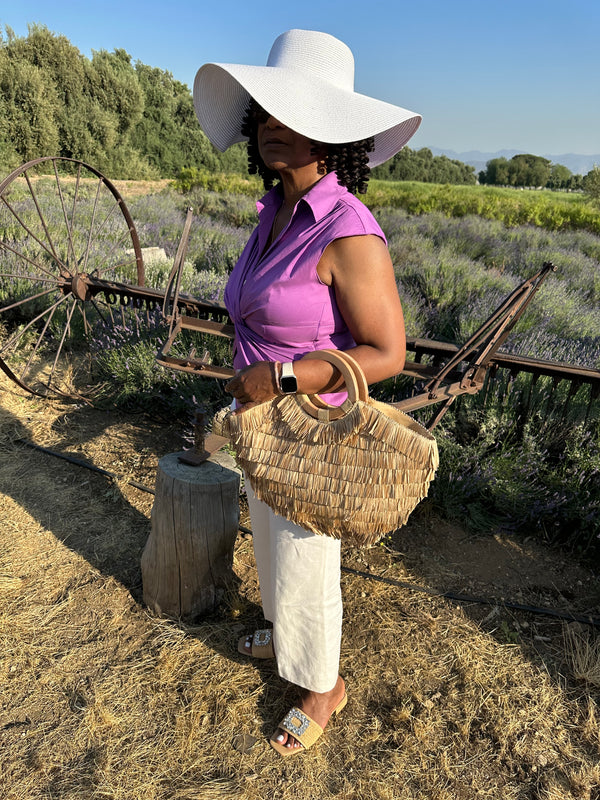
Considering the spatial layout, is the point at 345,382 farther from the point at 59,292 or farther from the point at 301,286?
the point at 59,292

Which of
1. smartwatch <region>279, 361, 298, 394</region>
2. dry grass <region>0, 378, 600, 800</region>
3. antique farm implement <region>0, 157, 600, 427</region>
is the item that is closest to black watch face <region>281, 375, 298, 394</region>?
smartwatch <region>279, 361, 298, 394</region>

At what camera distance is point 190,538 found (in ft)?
7.72

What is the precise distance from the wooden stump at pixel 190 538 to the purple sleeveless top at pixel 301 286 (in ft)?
3.00

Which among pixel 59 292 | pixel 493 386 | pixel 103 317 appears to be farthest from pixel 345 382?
pixel 59 292

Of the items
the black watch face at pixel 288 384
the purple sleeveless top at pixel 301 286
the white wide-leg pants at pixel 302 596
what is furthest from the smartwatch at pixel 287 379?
the white wide-leg pants at pixel 302 596

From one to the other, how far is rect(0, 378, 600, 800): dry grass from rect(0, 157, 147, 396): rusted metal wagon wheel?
1.72m

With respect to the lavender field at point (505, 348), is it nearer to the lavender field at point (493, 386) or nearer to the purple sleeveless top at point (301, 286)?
the lavender field at point (493, 386)

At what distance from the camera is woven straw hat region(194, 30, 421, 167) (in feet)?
4.42

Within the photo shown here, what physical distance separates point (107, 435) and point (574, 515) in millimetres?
3112

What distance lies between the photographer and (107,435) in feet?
13.2

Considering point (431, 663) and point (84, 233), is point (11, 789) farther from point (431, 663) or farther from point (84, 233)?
point (84, 233)

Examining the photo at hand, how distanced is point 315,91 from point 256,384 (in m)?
0.79

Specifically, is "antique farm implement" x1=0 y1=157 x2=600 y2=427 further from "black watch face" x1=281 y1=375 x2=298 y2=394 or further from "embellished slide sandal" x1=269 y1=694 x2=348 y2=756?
"embellished slide sandal" x1=269 y1=694 x2=348 y2=756

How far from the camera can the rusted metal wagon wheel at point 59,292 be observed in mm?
3738
